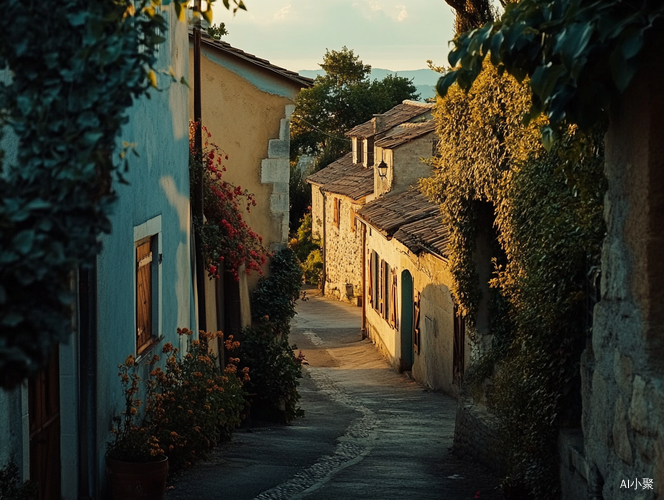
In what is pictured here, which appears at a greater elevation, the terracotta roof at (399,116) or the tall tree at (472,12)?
the terracotta roof at (399,116)

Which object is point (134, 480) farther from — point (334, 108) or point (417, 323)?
point (334, 108)

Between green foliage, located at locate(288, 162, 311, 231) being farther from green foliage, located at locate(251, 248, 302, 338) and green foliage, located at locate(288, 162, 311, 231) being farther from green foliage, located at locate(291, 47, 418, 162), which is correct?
green foliage, located at locate(251, 248, 302, 338)

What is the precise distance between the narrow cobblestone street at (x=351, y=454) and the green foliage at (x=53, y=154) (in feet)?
17.5

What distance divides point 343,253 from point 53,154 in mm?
29802

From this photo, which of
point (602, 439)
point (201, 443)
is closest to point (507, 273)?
point (201, 443)

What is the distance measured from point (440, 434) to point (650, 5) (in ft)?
28.6

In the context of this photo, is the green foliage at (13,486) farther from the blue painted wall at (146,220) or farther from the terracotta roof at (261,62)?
the terracotta roof at (261,62)

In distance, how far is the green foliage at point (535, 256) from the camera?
5688 millimetres

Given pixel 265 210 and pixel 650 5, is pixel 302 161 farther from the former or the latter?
pixel 650 5

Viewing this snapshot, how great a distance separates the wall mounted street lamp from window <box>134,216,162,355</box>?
15875 millimetres

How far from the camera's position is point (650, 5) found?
3.34 meters

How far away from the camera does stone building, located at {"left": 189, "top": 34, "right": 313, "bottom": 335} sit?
1331 cm

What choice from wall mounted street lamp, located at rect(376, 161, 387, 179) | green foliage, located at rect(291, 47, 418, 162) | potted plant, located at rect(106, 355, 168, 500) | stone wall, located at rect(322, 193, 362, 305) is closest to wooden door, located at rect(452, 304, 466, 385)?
potted plant, located at rect(106, 355, 168, 500)

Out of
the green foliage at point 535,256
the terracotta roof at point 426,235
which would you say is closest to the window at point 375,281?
the terracotta roof at point 426,235
